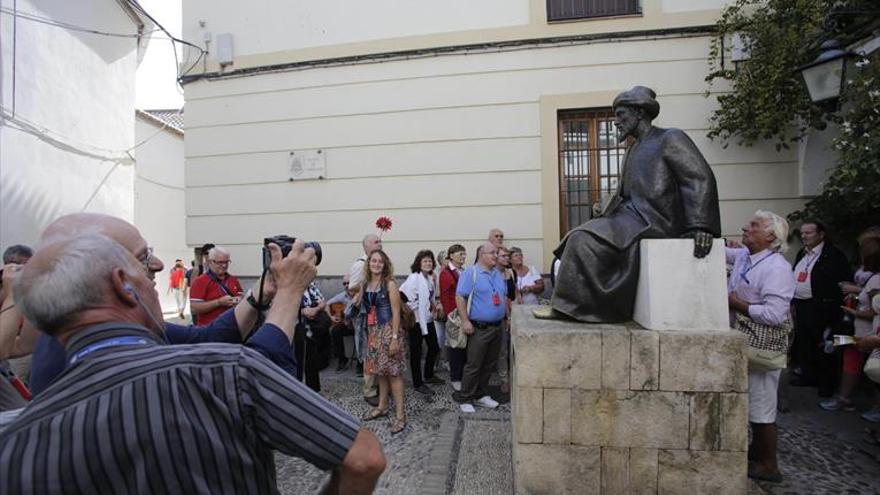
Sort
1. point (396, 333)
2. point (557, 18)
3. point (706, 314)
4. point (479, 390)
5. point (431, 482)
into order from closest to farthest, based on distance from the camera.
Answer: point (706, 314) < point (431, 482) < point (396, 333) < point (479, 390) < point (557, 18)

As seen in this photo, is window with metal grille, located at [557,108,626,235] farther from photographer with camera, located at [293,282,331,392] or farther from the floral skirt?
photographer with camera, located at [293,282,331,392]

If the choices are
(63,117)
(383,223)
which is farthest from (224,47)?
(63,117)

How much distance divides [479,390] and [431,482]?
180cm

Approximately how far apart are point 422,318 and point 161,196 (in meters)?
13.9

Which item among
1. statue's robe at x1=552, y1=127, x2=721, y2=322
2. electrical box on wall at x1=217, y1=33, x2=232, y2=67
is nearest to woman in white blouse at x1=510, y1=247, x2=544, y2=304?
statue's robe at x1=552, y1=127, x2=721, y2=322

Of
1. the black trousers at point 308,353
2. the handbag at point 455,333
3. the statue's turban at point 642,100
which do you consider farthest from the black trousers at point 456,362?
the statue's turban at point 642,100

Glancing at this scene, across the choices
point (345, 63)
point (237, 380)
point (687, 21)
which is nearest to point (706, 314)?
point (237, 380)

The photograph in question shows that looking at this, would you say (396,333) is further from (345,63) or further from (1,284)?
(345,63)

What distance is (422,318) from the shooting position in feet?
18.8

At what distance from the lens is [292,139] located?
7.73 metres

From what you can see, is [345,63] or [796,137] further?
[345,63]

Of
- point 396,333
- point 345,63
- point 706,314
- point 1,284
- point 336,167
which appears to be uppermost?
point 345,63

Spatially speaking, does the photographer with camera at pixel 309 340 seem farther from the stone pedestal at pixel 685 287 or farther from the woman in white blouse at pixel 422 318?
the stone pedestal at pixel 685 287

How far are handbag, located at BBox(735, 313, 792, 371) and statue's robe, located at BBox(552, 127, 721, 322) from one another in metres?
0.89
